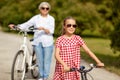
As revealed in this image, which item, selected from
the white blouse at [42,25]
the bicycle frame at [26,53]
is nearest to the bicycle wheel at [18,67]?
the bicycle frame at [26,53]

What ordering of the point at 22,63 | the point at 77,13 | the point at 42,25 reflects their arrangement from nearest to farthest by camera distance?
the point at 22,63 < the point at 42,25 < the point at 77,13

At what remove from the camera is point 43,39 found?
10477mm

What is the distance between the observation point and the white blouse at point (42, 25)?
10.3m

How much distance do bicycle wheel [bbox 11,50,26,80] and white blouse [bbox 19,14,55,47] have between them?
1.71 feet

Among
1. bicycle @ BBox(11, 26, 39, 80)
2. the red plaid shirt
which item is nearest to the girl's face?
the red plaid shirt

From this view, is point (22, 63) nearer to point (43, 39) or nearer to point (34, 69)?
point (43, 39)

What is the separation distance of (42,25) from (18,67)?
1.02 metres

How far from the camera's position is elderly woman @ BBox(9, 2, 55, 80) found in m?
10.3

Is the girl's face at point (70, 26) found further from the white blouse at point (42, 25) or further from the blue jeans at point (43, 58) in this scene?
the blue jeans at point (43, 58)

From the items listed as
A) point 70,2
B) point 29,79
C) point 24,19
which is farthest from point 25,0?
point 29,79

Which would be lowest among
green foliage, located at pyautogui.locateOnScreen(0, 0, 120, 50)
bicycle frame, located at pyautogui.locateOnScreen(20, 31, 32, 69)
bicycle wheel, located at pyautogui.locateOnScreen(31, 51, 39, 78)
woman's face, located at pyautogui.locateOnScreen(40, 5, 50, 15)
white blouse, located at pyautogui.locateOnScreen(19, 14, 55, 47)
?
bicycle wheel, located at pyautogui.locateOnScreen(31, 51, 39, 78)

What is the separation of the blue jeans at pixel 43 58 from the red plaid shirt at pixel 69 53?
12.3ft

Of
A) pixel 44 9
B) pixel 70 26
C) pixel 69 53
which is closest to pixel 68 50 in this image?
pixel 69 53

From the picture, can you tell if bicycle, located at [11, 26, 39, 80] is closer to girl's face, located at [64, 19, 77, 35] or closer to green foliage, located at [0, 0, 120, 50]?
girl's face, located at [64, 19, 77, 35]
